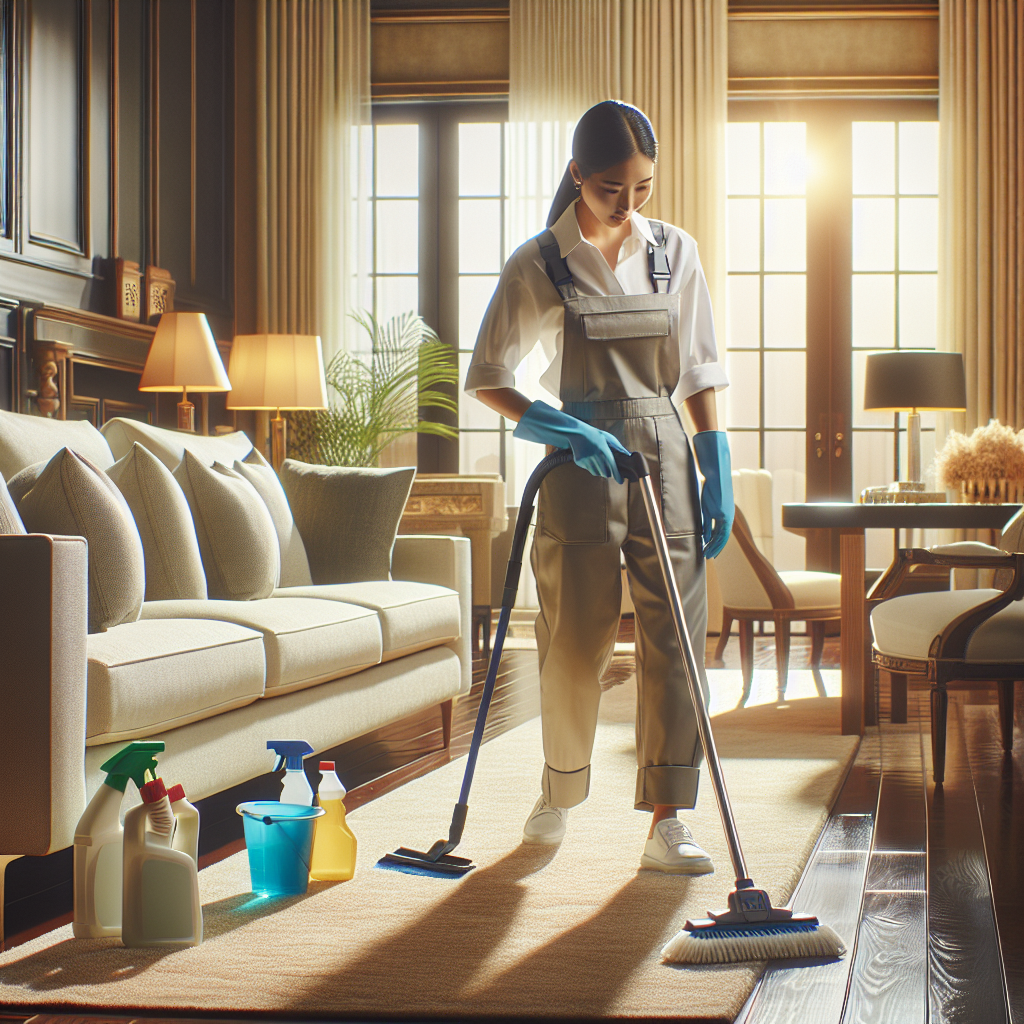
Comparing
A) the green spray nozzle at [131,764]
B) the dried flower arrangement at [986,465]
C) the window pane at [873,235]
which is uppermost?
the window pane at [873,235]

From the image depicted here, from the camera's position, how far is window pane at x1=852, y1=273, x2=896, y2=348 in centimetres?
620

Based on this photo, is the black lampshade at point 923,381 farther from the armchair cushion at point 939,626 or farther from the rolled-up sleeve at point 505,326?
the rolled-up sleeve at point 505,326

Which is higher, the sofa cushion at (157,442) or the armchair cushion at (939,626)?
the sofa cushion at (157,442)

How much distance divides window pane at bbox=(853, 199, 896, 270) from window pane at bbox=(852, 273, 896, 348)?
0.07 m

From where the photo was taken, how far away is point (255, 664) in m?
2.35

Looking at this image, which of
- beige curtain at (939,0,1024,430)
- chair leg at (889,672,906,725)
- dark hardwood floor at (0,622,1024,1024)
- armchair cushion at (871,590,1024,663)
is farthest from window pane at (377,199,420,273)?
armchair cushion at (871,590,1024,663)

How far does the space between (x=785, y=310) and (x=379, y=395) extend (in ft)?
7.60

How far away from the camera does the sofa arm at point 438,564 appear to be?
11.6 feet

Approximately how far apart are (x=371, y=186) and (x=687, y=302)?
15.3 ft

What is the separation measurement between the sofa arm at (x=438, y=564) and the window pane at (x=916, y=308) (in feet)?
12.0

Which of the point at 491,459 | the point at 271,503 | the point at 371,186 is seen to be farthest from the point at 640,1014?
the point at 371,186

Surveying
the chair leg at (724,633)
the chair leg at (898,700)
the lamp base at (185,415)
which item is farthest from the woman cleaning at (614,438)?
the lamp base at (185,415)

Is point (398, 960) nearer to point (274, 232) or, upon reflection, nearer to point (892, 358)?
point (892, 358)

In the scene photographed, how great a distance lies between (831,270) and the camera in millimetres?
6195
